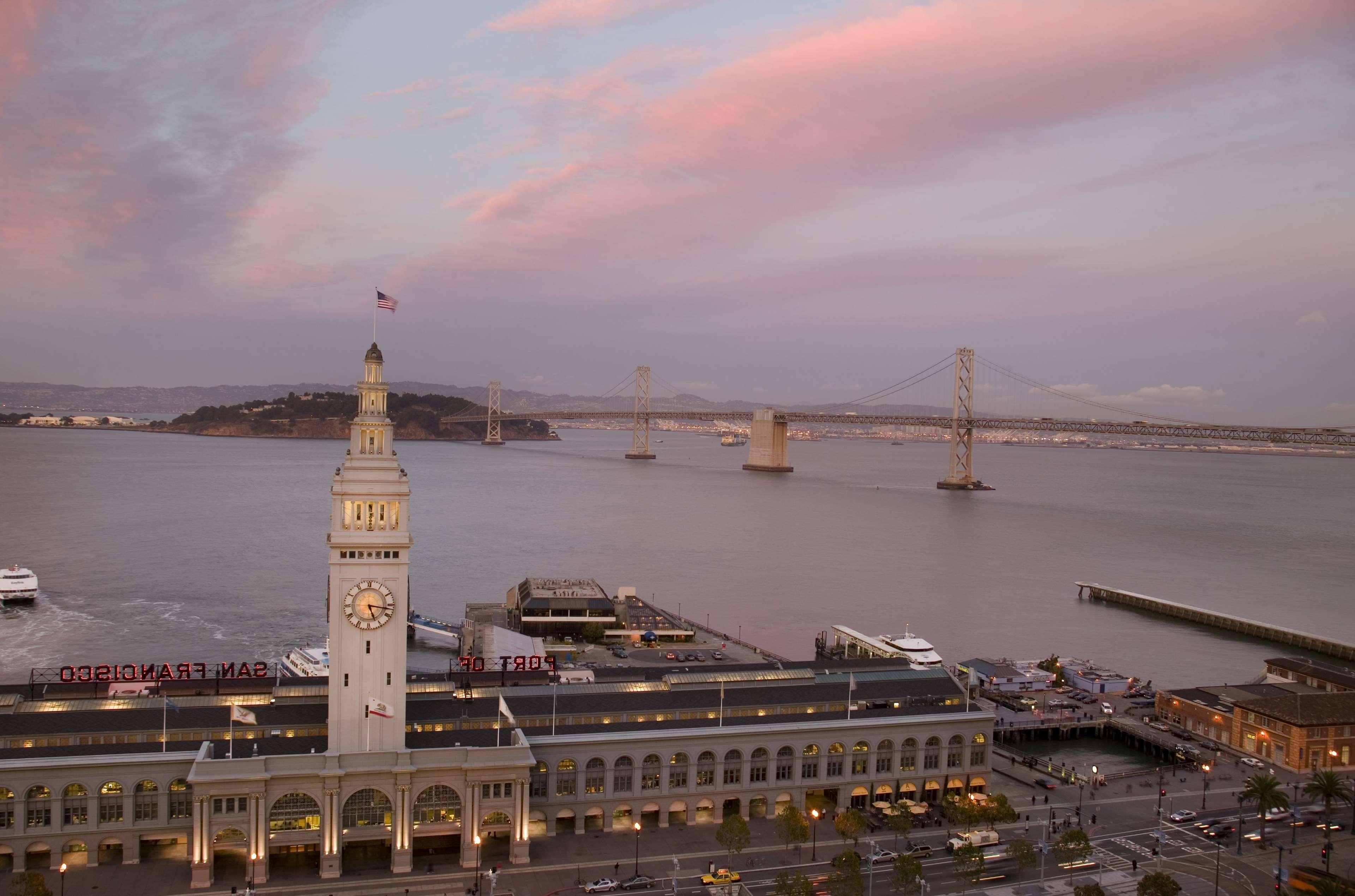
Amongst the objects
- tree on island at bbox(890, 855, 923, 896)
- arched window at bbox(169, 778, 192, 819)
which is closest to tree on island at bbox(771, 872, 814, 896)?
tree on island at bbox(890, 855, 923, 896)

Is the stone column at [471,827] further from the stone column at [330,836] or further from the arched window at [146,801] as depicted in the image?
the arched window at [146,801]

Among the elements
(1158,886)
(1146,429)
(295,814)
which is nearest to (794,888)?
(1158,886)

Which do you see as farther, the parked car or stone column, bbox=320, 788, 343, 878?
the parked car

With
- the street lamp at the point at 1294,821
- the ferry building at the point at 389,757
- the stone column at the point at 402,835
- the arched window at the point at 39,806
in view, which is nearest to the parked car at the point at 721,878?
the ferry building at the point at 389,757

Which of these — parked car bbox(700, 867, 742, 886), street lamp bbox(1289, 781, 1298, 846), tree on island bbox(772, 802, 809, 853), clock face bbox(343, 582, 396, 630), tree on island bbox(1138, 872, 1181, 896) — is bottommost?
parked car bbox(700, 867, 742, 886)

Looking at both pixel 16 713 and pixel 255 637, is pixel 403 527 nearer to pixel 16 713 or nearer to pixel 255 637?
pixel 16 713

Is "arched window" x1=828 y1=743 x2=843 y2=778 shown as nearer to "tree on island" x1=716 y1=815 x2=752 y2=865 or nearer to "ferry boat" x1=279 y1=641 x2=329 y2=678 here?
"tree on island" x1=716 y1=815 x2=752 y2=865
